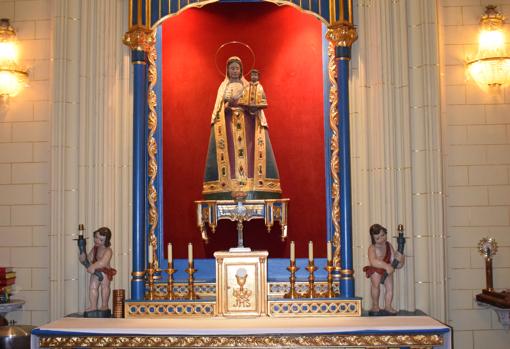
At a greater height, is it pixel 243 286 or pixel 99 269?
pixel 99 269

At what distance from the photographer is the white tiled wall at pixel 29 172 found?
6.11 m

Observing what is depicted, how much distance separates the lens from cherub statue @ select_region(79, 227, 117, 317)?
18.3ft

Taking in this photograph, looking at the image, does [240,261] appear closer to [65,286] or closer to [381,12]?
[65,286]

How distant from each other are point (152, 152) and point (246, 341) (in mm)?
2041

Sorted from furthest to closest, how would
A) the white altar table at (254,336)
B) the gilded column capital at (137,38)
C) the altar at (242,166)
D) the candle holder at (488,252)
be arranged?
the gilded column capital at (137,38) < the candle holder at (488,252) < the altar at (242,166) < the white altar table at (254,336)

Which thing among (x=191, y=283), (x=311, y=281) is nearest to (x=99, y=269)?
(x=191, y=283)

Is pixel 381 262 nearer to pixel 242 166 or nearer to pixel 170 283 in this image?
pixel 242 166

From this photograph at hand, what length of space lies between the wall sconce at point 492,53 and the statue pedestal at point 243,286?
2.41m

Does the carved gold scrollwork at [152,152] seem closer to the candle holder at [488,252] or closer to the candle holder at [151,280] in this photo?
the candle holder at [151,280]

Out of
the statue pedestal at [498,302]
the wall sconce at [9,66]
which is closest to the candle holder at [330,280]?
the statue pedestal at [498,302]

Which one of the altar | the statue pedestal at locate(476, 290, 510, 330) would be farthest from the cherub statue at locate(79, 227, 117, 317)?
the statue pedestal at locate(476, 290, 510, 330)

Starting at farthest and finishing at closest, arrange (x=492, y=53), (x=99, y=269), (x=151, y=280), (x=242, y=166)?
(x=242, y=166)
(x=492, y=53)
(x=151, y=280)
(x=99, y=269)

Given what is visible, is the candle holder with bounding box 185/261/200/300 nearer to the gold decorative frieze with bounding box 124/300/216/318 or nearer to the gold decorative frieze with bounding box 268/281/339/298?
the gold decorative frieze with bounding box 124/300/216/318

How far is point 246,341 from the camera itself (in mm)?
4859
